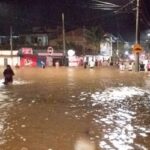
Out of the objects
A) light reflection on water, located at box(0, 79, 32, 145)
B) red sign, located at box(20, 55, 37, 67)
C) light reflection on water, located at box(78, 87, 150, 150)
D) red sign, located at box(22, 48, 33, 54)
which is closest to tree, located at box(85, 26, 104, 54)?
red sign, located at box(22, 48, 33, 54)

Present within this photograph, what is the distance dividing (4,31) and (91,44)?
709 inches

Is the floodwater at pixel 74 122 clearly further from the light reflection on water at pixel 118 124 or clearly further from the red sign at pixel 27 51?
the red sign at pixel 27 51

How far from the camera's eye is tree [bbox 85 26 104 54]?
8418cm

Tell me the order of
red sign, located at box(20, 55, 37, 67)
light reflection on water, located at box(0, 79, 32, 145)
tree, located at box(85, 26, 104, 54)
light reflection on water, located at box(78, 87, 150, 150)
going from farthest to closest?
tree, located at box(85, 26, 104, 54), red sign, located at box(20, 55, 37, 67), light reflection on water, located at box(0, 79, 32, 145), light reflection on water, located at box(78, 87, 150, 150)

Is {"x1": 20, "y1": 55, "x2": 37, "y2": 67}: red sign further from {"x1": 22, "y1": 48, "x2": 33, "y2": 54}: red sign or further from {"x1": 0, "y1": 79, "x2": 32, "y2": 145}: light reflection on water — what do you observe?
{"x1": 0, "y1": 79, "x2": 32, "y2": 145}: light reflection on water

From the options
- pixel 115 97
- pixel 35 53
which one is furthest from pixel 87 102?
pixel 35 53

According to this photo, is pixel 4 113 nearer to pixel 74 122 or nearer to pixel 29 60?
pixel 74 122

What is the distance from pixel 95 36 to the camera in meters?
86.4

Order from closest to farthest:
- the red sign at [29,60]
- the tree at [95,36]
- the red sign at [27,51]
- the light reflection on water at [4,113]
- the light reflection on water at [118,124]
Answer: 1. the light reflection on water at [118,124]
2. the light reflection on water at [4,113]
3. the red sign at [29,60]
4. the red sign at [27,51]
5. the tree at [95,36]

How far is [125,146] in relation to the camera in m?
8.77

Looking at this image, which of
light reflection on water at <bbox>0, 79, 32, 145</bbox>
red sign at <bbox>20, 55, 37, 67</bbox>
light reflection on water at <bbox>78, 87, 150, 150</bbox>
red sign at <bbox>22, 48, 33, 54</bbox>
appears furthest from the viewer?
red sign at <bbox>22, 48, 33, 54</bbox>

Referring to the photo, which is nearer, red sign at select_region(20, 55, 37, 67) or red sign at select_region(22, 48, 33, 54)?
red sign at select_region(20, 55, 37, 67)

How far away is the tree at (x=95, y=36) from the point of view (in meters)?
84.2

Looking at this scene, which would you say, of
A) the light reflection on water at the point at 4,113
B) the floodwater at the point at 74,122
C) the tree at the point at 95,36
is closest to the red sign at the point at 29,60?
the tree at the point at 95,36
